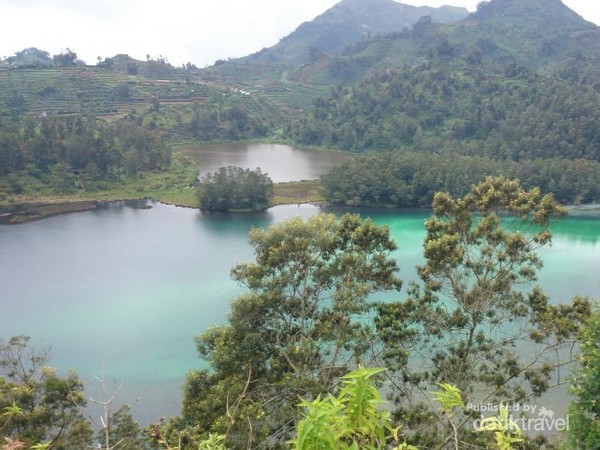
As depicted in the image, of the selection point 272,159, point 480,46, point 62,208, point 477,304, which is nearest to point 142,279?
point 62,208

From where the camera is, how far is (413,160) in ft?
128

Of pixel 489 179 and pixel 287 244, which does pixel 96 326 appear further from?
pixel 489 179

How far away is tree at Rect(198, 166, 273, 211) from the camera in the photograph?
35.8 meters

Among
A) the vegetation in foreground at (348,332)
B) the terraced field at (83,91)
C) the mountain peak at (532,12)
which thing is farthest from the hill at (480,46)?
the vegetation in foreground at (348,332)

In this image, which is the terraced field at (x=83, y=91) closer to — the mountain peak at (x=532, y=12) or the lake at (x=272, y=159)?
the lake at (x=272, y=159)

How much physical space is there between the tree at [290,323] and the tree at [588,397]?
371cm

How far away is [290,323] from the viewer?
33.1ft

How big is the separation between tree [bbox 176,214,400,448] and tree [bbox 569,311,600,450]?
3708mm

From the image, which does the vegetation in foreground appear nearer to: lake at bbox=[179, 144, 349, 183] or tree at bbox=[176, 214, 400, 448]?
→ tree at bbox=[176, 214, 400, 448]

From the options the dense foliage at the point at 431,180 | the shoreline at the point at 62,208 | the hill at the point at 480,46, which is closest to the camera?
the shoreline at the point at 62,208

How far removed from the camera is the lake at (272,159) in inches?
1919

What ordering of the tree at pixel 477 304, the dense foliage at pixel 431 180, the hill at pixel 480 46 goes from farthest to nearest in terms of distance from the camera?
the hill at pixel 480 46, the dense foliage at pixel 431 180, the tree at pixel 477 304

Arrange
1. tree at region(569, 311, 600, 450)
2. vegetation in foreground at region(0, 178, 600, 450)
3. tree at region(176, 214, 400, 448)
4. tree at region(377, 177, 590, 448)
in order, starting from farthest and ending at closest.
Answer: tree at region(377, 177, 590, 448) < tree at region(176, 214, 400, 448) < vegetation in foreground at region(0, 178, 600, 450) < tree at region(569, 311, 600, 450)

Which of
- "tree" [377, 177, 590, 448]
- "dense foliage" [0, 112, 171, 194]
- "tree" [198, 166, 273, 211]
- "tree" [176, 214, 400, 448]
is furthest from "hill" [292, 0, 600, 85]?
"tree" [176, 214, 400, 448]
